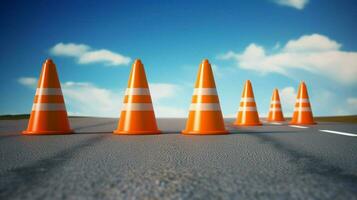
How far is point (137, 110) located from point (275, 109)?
12.4 metres

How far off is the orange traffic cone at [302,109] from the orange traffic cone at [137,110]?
816 cm

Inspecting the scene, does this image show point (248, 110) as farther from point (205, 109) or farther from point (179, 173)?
point (179, 173)

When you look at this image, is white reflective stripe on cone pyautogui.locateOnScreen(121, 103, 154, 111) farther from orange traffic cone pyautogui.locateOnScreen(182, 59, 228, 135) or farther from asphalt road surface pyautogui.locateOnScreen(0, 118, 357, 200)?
asphalt road surface pyautogui.locateOnScreen(0, 118, 357, 200)

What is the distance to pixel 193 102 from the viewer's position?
30.0 feet

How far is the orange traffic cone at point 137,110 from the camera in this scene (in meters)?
8.80

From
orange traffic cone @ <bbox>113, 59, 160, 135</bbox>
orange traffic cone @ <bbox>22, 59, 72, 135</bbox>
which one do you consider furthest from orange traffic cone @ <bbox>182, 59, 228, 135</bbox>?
orange traffic cone @ <bbox>22, 59, 72, 135</bbox>

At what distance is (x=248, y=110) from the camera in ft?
44.2

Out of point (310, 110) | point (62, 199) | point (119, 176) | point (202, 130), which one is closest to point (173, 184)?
point (119, 176)

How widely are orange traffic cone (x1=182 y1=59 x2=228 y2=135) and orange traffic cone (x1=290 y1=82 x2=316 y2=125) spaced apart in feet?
23.7

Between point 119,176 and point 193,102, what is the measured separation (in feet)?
19.0

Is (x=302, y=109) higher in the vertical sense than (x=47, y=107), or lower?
higher

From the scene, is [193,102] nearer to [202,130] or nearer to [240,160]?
[202,130]

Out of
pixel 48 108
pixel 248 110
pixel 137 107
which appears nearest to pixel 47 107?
pixel 48 108

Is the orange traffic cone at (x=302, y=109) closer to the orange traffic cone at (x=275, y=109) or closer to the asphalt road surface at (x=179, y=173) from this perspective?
the orange traffic cone at (x=275, y=109)
